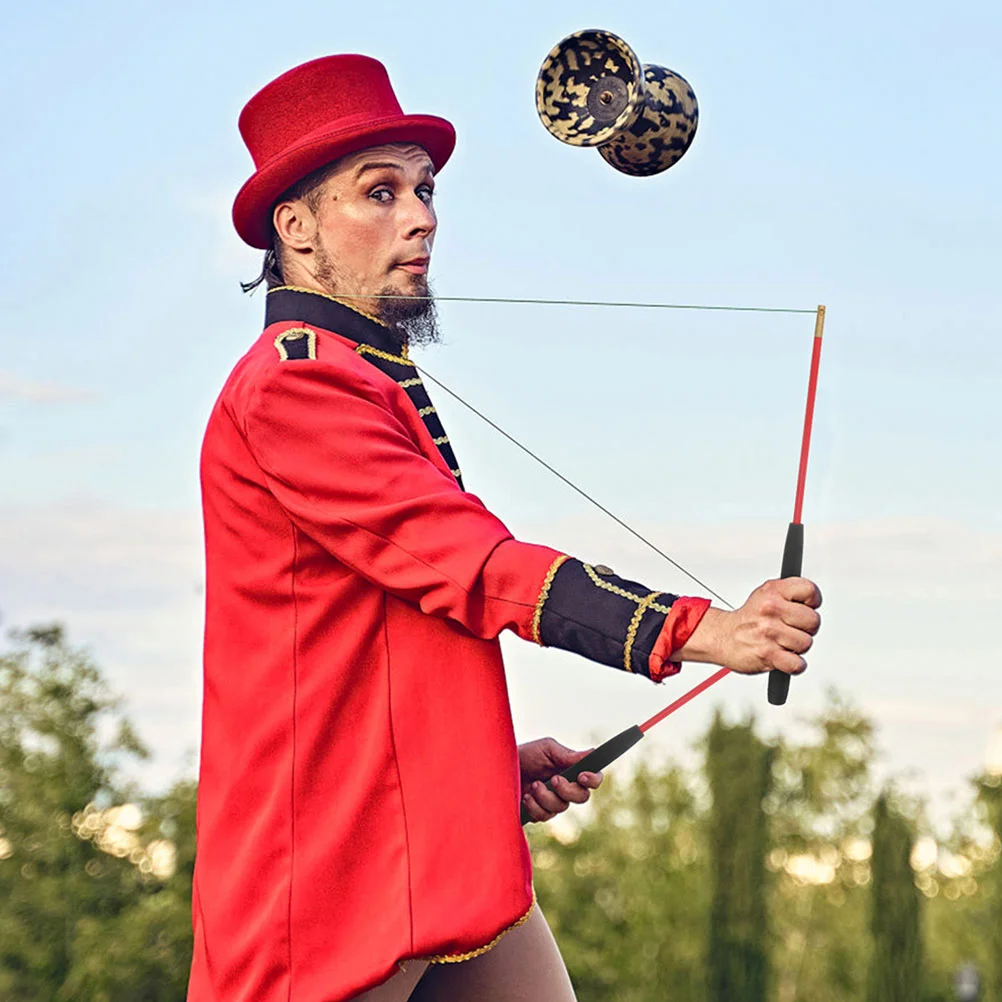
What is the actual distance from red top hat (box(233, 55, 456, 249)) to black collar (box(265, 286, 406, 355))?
21 cm

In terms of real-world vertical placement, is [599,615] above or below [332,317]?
below

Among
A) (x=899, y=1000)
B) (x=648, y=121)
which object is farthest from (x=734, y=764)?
(x=648, y=121)

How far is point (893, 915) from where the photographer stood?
19156 mm

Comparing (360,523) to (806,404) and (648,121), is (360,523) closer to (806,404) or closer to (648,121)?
(806,404)

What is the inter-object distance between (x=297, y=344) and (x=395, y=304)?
0.26m

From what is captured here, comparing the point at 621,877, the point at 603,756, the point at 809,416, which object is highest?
the point at 809,416

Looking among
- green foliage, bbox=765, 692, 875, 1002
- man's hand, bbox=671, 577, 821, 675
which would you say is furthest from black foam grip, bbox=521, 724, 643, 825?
green foliage, bbox=765, 692, 875, 1002

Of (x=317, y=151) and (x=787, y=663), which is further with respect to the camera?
(x=317, y=151)

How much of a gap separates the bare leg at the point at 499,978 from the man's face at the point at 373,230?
1201mm

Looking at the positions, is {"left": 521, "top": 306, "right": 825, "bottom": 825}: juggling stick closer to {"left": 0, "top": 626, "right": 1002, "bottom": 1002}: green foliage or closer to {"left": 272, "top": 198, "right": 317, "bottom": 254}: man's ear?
{"left": 272, "top": 198, "right": 317, "bottom": 254}: man's ear

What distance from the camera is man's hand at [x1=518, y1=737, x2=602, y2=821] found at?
11.0ft

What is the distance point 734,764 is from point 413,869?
1762 centimetres

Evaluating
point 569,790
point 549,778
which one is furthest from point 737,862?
point 569,790

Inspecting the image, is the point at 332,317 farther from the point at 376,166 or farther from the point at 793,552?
the point at 793,552
